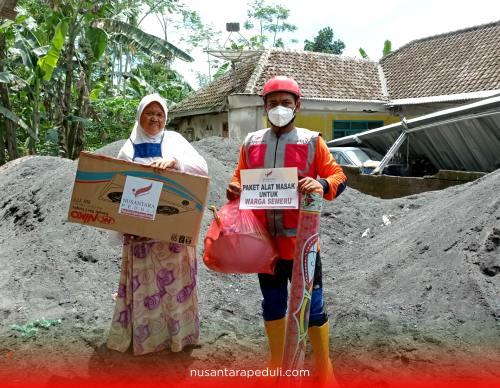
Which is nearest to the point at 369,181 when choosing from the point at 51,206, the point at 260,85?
the point at 51,206

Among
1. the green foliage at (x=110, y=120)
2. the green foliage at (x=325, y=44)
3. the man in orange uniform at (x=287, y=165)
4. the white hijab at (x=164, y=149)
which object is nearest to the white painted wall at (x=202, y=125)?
the green foliage at (x=110, y=120)

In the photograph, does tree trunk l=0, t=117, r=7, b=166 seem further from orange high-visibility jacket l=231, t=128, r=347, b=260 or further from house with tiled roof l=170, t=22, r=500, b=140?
orange high-visibility jacket l=231, t=128, r=347, b=260

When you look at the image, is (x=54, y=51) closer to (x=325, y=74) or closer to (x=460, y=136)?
(x=460, y=136)

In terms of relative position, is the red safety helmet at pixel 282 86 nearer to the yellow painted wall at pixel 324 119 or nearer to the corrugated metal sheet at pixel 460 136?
the corrugated metal sheet at pixel 460 136

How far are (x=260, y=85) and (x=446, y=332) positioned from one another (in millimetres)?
14080

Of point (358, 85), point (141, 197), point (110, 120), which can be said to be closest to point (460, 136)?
point (141, 197)

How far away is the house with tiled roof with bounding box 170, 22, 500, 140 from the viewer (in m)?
16.6

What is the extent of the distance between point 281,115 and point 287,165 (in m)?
0.28

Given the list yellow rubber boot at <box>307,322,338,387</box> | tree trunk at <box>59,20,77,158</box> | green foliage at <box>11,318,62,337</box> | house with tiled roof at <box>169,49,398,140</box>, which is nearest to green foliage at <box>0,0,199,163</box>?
tree trunk at <box>59,20,77,158</box>

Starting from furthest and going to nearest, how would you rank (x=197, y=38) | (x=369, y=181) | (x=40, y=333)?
(x=197, y=38)
(x=369, y=181)
(x=40, y=333)

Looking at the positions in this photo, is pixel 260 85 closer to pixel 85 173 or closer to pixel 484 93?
pixel 484 93

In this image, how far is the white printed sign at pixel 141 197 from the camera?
10.5 ft

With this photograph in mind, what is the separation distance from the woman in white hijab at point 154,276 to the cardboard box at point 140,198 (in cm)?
18

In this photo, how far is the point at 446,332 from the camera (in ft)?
12.5
